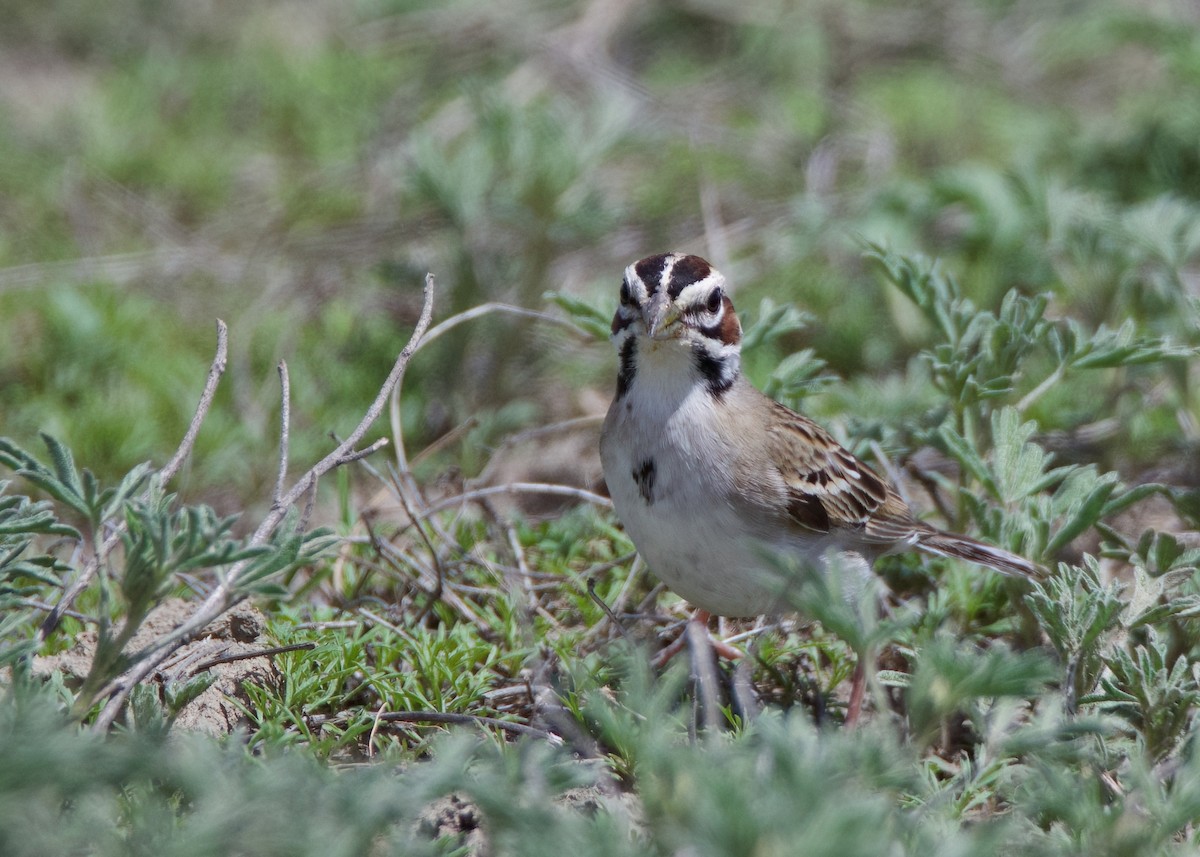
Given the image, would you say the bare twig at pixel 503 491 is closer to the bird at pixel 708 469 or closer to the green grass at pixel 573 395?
the green grass at pixel 573 395

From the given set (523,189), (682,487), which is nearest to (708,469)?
(682,487)

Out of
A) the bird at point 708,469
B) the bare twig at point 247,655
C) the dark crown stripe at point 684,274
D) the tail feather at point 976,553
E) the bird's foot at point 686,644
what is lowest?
the bird's foot at point 686,644

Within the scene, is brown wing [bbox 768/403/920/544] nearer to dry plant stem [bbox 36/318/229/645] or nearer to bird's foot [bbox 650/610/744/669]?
bird's foot [bbox 650/610/744/669]

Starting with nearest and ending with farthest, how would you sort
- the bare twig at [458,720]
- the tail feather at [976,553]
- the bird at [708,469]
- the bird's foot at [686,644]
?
the bare twig at [458,720] → the bird at [708,469] → the tail feather at [976,553] → the bird's foot at [686,644]

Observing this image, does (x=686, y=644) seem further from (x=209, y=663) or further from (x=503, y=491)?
(x=209, y=663)

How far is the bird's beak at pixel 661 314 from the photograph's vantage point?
3.94 meters

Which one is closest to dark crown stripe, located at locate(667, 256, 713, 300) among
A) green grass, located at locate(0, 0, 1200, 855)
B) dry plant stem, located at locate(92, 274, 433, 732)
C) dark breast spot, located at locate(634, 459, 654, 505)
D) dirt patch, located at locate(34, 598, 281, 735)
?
dark breast spot, located at locate(634, 459, 654, 505)

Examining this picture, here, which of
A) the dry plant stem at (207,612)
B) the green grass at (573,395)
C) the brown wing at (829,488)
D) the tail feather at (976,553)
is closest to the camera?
the green grass at (573,395)

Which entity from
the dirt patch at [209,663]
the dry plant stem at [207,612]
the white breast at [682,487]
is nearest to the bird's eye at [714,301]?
the white breast at [682,487]

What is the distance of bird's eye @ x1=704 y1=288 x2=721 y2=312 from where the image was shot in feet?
13.5

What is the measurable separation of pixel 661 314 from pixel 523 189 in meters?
2.50

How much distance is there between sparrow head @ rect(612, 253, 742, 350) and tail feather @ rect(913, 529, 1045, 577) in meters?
0.99

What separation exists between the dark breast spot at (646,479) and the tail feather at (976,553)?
104 cm

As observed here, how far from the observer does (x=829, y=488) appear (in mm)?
4328
